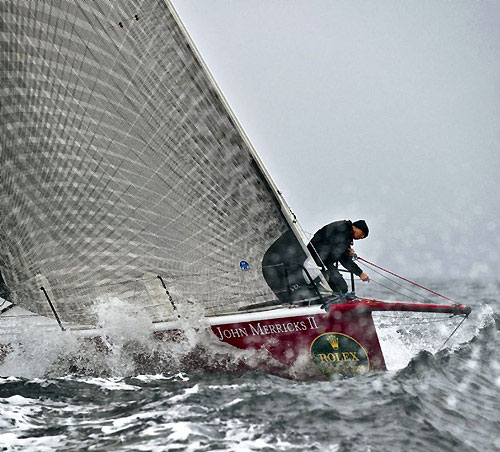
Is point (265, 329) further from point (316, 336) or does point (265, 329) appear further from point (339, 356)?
point (339, 356)

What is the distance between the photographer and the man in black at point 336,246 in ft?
23.4

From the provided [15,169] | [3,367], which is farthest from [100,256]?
[3,367]

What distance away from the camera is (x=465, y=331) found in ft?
32.3

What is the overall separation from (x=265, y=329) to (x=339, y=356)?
0.90 metres

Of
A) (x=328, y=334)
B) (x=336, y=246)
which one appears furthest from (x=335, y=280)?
(x=328, y=334)

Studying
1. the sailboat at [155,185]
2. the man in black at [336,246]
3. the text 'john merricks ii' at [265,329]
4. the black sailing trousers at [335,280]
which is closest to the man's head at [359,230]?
the man in black at [336,246]

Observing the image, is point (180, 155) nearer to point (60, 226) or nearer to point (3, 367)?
point (60, 226)

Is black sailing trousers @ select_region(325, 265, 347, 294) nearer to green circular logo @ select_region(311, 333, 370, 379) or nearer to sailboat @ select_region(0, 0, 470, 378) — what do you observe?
sailboat @ select_region(0, 0, 470, 378)

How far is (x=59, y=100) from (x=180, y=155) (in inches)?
63.7

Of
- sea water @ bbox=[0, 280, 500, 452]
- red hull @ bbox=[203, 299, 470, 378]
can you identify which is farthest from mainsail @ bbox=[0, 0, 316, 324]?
sea water @ bbox=[0, 280, 500, 452]

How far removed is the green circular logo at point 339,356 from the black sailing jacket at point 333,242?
1.10 meters

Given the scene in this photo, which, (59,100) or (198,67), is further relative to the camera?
(59,100)

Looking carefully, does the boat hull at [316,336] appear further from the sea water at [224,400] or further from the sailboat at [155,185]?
the sea water at [224,400]

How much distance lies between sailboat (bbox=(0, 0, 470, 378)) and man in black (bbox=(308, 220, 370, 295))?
41 centimetres
